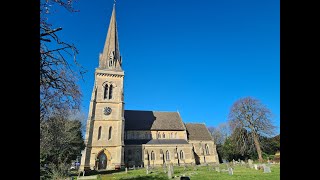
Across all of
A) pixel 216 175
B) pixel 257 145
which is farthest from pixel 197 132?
pixel 216 175

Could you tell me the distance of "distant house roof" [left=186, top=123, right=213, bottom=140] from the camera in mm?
46797

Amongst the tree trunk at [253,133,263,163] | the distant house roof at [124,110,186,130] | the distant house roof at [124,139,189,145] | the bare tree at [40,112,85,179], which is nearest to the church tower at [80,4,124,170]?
the bare tree at [40,112,85,179]

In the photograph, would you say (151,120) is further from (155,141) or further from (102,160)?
(102,160)

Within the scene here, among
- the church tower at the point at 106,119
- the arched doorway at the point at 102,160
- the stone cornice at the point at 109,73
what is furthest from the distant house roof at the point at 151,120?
the stone cornice at the point at 109,73

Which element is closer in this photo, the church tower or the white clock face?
the church tower

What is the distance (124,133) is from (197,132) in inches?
664

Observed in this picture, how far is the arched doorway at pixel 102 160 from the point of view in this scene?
34.7 m

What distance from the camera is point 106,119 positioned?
3703cm

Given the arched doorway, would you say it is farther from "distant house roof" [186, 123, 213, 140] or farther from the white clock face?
"distant house roof" [186, 123, 213, 140]

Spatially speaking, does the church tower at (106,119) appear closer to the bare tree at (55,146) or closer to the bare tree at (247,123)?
the bare tree at (55,146)
